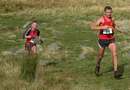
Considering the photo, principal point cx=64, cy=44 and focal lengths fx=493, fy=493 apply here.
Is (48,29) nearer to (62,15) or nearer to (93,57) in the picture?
(62,15)

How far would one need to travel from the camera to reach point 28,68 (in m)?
12.5

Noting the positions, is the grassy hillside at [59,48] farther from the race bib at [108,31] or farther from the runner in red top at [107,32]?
the race bib at [108,31]

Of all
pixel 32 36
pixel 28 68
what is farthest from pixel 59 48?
pixel 28 68

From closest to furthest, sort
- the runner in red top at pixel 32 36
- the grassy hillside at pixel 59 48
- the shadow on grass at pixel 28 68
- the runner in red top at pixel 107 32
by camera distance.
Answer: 1. the shadow on grass at pixel 28 68
2. the grassy hillside at pixel 59 48
3. the runner in red top at pixel 107 32
4. the runner in red top at pixel 32 36

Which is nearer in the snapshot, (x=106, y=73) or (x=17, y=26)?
(x=106, y=73)

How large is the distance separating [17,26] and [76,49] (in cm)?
743

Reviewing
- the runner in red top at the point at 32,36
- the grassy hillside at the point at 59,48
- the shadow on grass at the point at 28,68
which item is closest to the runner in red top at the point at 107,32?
the grassy hillside at the point at 59,48

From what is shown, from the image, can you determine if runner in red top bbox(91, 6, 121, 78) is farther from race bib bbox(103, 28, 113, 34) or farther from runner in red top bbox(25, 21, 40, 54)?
runner in red top bbox(25, 21, 40, 54)

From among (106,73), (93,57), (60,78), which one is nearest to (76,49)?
(93,57)

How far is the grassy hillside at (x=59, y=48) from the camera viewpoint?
12398 mm

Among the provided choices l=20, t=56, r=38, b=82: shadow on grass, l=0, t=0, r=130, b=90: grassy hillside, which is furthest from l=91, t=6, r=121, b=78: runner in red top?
l=20, t=56, r=38, b=82: shadow on grass

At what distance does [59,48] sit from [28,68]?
8.12m

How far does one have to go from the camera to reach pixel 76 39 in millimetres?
23547

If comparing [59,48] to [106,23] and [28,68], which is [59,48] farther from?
[28,68]
